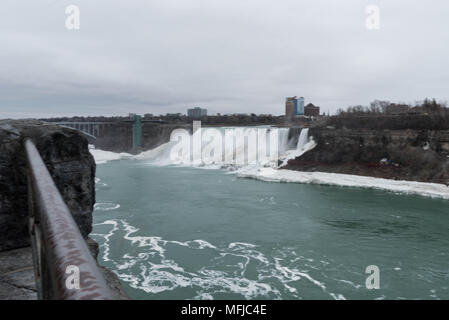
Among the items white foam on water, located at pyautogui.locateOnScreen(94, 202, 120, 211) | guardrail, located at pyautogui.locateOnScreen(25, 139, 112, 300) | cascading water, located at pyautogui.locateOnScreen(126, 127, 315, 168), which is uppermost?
guardrail, located at pyautogui.locateOnScreen(25, 139, 112, 300)

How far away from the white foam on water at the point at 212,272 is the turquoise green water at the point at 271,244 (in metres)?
0.03

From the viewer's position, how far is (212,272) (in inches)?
401

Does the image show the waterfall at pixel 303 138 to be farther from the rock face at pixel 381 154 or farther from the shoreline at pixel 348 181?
the shoreline at pixel 348 181

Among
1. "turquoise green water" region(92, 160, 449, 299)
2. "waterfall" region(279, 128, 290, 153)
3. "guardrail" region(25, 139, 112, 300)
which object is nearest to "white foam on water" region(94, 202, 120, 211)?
"turquoise green water" region(92, 160, 449, 299)

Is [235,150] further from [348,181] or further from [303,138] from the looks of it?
[348,181]

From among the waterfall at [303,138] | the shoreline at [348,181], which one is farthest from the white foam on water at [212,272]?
the waterfall at [303,138]

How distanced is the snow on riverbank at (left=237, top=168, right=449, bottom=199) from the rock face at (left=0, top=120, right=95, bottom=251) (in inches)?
1006

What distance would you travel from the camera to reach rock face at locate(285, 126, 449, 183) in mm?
30156

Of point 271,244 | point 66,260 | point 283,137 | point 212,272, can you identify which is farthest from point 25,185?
point 283,137

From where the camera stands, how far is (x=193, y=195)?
887 inches

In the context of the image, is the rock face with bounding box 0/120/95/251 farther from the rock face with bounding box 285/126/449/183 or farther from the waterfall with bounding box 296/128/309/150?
the waterfall with bounding box 296/128/309/150
